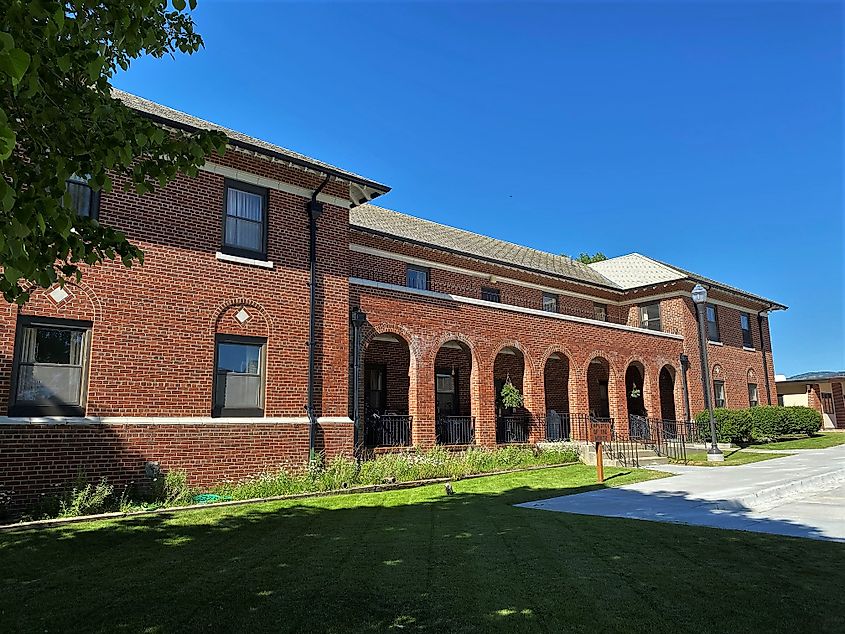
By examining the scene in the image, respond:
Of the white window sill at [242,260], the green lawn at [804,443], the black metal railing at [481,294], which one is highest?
the black metal railing at [481,294]

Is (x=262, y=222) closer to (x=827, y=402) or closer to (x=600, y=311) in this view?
(x=600, y=311)

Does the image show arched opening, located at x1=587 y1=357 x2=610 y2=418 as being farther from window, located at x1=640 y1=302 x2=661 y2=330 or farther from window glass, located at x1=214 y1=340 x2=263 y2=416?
window glass, located at x1=214 y1=340 x2=263 y2=416

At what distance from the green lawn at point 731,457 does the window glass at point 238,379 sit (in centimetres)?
1287

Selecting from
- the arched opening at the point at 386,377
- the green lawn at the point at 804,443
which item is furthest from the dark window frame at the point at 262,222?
the green lawn at the point at 804,443

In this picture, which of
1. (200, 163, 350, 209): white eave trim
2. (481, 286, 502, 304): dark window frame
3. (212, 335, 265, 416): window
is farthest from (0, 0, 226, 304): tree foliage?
(481, 286, 502, 304): dark window frame

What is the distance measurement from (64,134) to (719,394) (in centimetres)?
3013

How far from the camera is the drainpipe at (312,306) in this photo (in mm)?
13406

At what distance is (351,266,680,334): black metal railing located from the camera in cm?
1892

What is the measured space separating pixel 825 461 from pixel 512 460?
8.85 meters

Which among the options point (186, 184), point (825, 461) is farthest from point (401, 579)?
point (825, 461)

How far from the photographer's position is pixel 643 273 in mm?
30094

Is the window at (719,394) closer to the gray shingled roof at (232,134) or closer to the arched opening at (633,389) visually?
the arched opening at (633,389)

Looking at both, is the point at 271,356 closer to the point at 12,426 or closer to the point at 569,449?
the point at 12,426

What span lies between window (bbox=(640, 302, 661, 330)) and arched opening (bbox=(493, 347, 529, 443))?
9.06m
